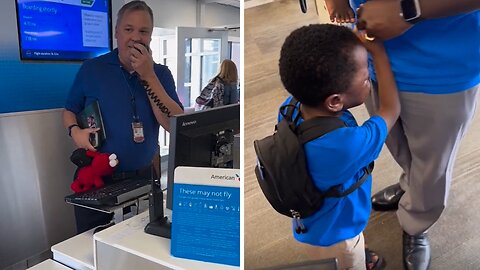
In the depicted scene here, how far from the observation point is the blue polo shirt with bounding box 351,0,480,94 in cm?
67

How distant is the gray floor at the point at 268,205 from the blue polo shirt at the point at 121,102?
1390 mm

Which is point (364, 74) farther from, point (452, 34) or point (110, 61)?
point (110, 61)

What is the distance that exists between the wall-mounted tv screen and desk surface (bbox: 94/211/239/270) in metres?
1.57

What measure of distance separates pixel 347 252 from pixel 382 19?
1.56ft

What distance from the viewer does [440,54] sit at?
2.26 feet

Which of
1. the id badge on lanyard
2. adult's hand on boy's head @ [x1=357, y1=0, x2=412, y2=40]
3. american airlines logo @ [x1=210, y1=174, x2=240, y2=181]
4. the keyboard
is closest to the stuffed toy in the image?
the keyboard

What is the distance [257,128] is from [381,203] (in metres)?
0.30

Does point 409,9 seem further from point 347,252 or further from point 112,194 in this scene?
point 112,194

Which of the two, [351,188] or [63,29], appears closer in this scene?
[351,188]

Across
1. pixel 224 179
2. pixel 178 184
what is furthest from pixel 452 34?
pixel 178 184

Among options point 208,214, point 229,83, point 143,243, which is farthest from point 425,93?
point 229,83

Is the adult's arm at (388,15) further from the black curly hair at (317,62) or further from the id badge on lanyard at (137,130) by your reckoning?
the id badge on lanyard at (137,130)

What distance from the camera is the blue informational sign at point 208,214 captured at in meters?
1.30

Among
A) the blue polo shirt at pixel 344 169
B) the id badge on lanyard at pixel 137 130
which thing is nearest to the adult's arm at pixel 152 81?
the id badge on lanyard at pixel 137 130
